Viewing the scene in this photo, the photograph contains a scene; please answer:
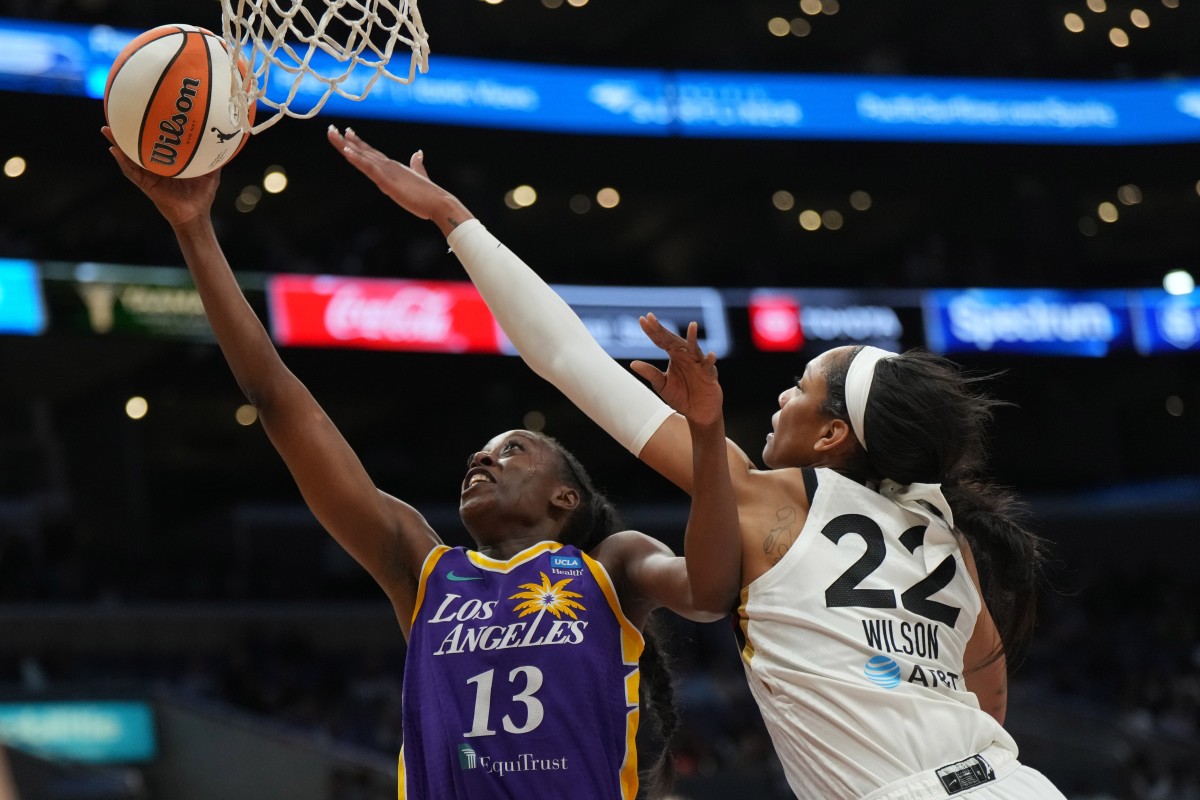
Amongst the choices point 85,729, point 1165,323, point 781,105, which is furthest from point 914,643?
point 1165,323

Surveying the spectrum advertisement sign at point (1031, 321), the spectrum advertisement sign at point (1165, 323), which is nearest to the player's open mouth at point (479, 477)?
the spectrum advertisement sign at point (1031, 321)

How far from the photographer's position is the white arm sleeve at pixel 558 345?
9.34 ft

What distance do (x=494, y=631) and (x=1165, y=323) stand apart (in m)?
18.4

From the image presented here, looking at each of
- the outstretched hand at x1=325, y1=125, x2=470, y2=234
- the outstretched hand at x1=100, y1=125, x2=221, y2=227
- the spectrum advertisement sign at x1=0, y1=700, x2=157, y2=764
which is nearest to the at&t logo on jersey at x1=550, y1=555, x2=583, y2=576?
the outstretched hand at x1=325, y1=125, x2=470, y2=234

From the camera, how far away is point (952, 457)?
287cm

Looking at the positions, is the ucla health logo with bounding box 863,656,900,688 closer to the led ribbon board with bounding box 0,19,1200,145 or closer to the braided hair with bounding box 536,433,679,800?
the braided hair with bounding box 536,433,679,800

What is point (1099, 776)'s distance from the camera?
13.2 m

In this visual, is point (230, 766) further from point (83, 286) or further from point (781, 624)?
point (781, 624)

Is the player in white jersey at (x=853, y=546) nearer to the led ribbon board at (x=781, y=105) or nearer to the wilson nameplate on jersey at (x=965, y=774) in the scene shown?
the wilson nameplate on jersey at (x=965, y=774)

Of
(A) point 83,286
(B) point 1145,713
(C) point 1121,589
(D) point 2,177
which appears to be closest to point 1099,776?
(B) point 1145,713

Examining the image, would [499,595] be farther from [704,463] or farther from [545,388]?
[545,388]

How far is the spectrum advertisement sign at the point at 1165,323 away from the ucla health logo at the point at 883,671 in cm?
1815

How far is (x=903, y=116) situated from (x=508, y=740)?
17949 millimetres

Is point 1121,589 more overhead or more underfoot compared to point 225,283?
more underfoot
